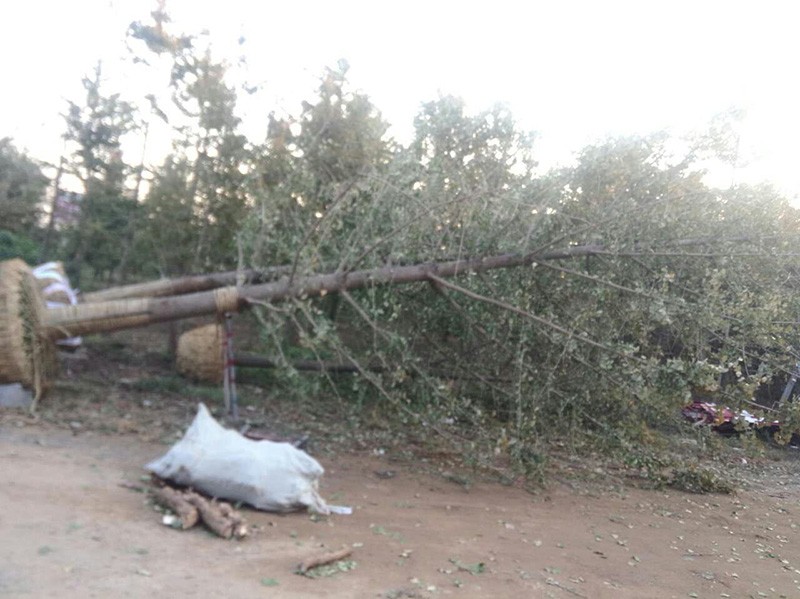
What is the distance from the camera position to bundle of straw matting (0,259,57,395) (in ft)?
22.4

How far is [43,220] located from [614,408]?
9.92m

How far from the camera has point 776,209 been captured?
21.1ft

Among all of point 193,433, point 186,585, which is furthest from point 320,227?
point 186,585

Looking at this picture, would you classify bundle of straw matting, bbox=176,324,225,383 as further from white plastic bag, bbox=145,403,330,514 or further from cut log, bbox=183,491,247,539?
cut log, bbox=183,491,247,539

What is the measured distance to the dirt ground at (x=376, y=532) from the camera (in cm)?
392

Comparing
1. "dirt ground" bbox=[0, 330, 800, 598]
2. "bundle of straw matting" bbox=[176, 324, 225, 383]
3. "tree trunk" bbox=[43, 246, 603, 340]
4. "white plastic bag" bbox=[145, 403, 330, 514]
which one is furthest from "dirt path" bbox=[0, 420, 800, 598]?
"bundle of straw matting" bbox=[176, 324, 225, 383]

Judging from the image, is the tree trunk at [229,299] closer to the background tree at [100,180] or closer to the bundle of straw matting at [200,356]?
the bundle of straw matting at [200,356]

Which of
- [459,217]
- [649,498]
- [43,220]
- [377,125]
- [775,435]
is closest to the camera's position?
[775,435]

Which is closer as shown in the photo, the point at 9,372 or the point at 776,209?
the point at 776,209

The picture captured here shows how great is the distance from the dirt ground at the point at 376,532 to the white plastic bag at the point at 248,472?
0.14 metres

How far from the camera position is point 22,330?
697 centimetres

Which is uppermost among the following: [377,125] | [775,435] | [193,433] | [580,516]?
[377,125]

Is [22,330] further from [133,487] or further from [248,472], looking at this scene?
[248,472]

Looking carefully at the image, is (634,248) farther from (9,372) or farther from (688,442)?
(9,372)
